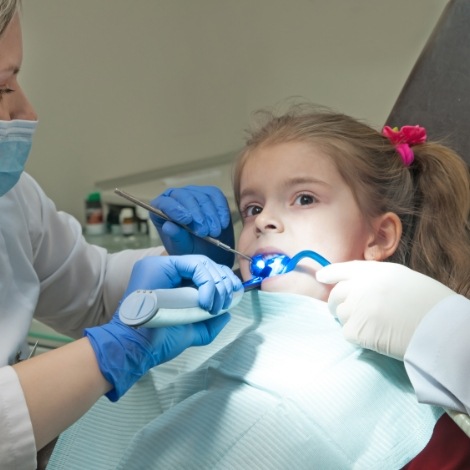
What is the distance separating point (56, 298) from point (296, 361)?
0.70 meters

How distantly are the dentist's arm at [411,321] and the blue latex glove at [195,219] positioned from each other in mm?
321

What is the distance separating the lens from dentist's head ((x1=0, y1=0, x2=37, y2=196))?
1209 mm

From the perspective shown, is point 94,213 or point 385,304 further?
point 94,213

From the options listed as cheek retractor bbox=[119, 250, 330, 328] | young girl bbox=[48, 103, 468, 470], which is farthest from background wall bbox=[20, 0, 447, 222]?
cheek retractor bbox=[119, 250, 330, 328]

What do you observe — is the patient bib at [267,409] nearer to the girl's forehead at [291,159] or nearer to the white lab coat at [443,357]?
the white lab coat at [443,357]

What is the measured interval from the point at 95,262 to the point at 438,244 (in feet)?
2.81

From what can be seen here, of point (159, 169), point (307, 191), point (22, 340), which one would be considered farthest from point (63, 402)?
point (159, 169)

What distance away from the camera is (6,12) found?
1162 mm

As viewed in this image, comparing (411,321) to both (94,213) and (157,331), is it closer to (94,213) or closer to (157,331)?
(157,331)

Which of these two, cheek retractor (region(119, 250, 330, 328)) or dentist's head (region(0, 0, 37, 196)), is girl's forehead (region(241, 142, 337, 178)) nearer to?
cheek retractor (region(119, 250, 330, 328))

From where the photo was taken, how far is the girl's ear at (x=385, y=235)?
1.54 m

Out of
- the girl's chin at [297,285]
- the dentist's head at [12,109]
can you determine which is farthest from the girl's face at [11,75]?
the girl's chin at [297,285]

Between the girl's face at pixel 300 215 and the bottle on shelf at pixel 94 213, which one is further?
the bottle on shelf at pixel 94 213

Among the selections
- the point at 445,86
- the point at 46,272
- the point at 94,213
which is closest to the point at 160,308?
the point at 46,272
